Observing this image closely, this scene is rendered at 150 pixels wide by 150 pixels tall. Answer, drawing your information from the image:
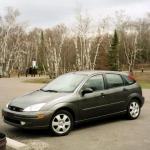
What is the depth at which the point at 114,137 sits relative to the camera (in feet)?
27.7

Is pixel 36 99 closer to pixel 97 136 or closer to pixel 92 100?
pixel 92 100

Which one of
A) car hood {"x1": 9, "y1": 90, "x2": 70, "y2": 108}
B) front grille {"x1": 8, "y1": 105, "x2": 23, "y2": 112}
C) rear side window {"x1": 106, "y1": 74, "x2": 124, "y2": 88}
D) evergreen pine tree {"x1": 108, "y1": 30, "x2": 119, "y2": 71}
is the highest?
rear side window {"x1": 106, "y1": 74, "x2": 124, "y2": 88}

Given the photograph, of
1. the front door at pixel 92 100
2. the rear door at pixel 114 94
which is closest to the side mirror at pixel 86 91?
the front door at pixel 92 100

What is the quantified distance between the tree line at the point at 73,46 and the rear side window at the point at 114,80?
3083 cm

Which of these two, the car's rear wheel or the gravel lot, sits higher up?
the car's rear wheel

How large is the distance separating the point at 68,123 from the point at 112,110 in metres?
1.62

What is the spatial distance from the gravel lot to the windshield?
41.4 inches

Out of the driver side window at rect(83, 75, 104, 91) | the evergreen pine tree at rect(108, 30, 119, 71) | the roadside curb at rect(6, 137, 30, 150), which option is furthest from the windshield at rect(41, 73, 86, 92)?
the evergreen pine tree at rect(108, 30, 119, 71)

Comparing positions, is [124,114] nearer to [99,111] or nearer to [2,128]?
[99,111]

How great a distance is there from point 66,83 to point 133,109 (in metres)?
2.21

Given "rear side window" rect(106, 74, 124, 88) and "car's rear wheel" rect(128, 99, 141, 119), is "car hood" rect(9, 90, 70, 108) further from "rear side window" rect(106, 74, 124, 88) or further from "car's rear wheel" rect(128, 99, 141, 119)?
"car's rear wheel" rect(128, 99, 141, 119)

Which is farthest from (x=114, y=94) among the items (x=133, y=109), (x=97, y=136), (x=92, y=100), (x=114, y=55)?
(x=114, y=55)

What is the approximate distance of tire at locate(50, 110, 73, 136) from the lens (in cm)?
862

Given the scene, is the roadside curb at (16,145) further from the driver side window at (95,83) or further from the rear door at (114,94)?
the rear door at (114,94)
